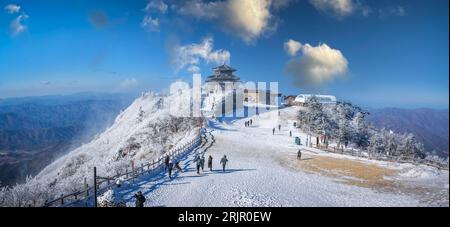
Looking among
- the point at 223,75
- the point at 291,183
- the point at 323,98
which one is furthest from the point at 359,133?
the point at 223,75

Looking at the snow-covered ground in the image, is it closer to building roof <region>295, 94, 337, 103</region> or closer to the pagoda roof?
building roof <region>295, 94, 337, 103</region>

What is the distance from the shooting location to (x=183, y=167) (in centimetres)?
2858

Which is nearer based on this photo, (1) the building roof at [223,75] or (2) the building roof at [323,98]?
(2) the building roof at [323,98]

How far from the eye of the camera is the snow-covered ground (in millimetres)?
19828

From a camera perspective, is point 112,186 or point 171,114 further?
point 171,114

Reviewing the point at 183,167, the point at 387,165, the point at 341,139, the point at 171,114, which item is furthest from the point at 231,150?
the point at 171,114

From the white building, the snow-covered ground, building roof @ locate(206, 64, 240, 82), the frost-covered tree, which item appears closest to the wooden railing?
the snow-covered ground

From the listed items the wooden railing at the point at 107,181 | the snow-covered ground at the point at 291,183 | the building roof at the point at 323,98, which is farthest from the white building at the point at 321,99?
the wooden railing at the point at 107,181

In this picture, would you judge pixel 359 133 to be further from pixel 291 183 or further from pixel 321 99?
pixel 291 183

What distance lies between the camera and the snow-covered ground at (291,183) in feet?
65.1

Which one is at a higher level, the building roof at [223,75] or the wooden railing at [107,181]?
the building roof at [223,75]

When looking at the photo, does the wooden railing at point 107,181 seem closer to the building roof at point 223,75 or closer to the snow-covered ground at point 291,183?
the snow-covered ground at point 291,183
